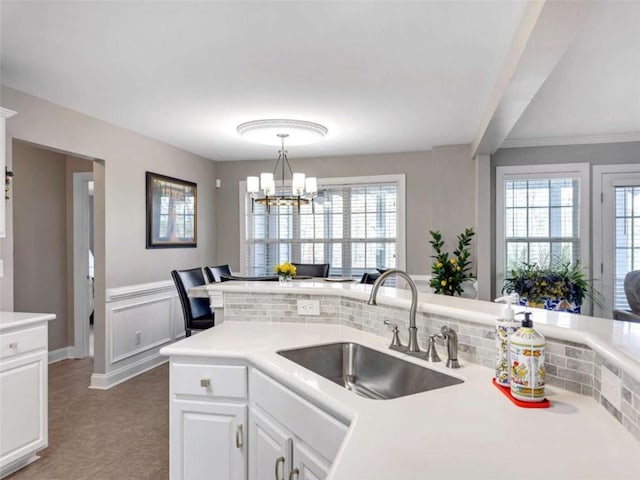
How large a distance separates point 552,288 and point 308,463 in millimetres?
3594

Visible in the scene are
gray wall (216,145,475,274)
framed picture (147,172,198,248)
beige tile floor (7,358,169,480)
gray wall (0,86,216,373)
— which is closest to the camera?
A: beige tile floor (7,358,169,480)

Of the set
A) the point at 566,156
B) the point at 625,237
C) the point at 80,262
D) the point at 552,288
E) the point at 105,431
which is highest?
the point at 566,156

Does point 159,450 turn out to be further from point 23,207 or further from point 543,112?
point 543,112

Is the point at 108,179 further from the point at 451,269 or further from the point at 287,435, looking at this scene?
the point at 451,269

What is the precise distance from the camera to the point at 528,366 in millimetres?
1196

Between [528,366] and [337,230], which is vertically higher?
[337,230]

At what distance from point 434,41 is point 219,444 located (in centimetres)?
228

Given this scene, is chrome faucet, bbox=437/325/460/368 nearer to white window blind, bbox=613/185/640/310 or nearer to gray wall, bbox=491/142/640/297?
gray wall, bbox=491/142/640/297

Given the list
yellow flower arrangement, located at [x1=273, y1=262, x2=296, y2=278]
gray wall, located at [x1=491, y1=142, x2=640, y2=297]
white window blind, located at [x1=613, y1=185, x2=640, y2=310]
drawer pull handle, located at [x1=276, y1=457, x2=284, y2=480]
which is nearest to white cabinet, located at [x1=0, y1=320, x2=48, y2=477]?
drawer pull handle, located at [x1=276, y1=457, x2=284, y2=480]

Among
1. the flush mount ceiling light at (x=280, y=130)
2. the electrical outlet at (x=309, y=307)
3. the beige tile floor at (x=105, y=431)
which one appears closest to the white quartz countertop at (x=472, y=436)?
the electrical outlet at (x=309, y=307)

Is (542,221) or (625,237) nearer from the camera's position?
(625,237)

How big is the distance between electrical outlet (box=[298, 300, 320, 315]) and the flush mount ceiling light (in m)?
2.06

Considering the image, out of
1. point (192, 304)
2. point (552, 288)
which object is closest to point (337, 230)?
point (192, 304)

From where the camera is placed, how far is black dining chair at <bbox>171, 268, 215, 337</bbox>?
4.00m
